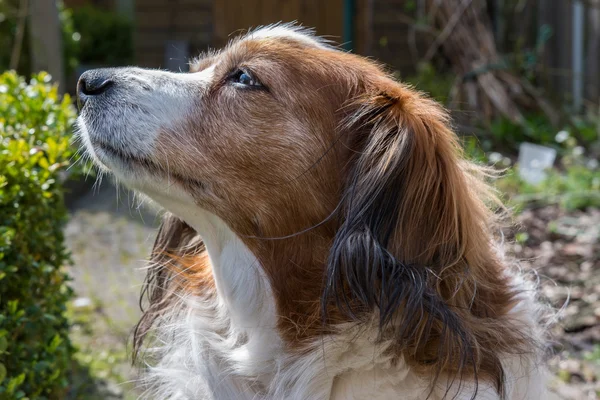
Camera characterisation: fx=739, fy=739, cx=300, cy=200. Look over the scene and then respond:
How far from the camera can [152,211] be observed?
6.77 meters

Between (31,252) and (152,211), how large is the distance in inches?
156

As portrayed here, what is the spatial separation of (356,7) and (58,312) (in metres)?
7.40

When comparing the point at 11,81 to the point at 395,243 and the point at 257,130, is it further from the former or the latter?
the point at 395,243

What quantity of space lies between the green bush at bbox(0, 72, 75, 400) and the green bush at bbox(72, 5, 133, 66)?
9736 millimetres

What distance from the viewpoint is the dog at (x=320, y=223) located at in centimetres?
220

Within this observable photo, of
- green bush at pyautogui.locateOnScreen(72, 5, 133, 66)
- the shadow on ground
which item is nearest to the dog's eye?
the shadow on ground

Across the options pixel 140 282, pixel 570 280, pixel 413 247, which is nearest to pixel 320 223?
pixel 413 247

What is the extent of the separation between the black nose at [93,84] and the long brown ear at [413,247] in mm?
870

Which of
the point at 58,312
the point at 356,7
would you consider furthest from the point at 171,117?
the point at 356,7

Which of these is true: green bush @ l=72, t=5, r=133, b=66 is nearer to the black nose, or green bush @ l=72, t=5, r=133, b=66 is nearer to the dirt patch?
the dirt patch

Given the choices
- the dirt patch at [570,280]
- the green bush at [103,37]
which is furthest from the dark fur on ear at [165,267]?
the green bush at [103,37]

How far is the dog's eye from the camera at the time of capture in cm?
250

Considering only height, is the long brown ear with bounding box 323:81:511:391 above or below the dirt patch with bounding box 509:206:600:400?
above

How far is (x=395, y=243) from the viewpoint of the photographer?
2.17 metres
